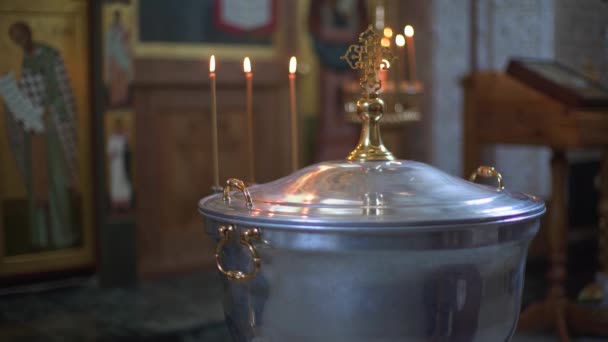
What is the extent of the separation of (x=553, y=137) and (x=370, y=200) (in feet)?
6.09

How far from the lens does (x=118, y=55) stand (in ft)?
13.1

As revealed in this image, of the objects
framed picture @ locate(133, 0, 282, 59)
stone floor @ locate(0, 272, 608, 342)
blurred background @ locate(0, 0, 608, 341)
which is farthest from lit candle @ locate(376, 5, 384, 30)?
stone floor @ locate(0, 272, 608, 342)

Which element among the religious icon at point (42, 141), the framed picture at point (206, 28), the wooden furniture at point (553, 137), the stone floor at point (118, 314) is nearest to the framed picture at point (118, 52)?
the framed picture at point (206, 28)

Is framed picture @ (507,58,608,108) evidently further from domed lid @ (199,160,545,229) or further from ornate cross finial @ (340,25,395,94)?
ornate cross finial @ (340,25,395,94)

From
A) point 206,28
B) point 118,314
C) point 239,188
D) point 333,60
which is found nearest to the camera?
point 239,188

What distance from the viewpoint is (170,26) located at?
4270 millimetres

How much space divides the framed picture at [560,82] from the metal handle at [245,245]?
75.8 inches

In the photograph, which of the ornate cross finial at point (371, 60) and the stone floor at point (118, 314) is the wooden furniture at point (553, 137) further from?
the ornate cross finial at point (371, 60)

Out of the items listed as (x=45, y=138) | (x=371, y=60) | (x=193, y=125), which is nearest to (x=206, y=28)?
(x=193, y=125)

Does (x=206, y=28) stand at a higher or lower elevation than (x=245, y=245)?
higher

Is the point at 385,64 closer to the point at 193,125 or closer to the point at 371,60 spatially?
the point at 371,60

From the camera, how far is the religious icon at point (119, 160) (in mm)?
4000

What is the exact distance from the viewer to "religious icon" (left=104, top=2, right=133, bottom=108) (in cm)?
397

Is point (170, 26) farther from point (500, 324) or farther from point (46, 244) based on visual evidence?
point (500, 324)
